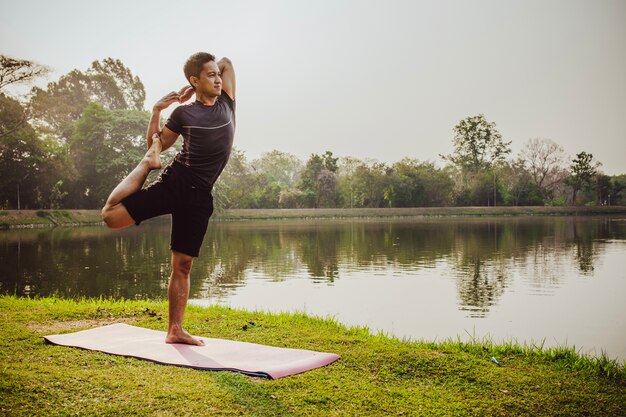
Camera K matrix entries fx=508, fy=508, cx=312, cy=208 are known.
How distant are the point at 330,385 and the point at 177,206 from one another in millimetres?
2168

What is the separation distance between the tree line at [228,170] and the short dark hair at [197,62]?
112 feet

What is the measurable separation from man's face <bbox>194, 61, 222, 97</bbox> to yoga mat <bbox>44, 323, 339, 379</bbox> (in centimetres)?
241

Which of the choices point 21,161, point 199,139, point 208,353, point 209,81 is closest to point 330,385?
point 208,353

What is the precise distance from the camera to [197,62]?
492 centimetres

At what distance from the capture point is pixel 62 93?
6281cm

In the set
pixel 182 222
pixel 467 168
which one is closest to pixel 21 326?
pixel 182 222

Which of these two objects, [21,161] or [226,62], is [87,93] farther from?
[226,62]

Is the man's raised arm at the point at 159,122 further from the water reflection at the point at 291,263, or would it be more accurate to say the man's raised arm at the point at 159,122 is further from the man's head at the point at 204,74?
the water reflection at the point at 291,263

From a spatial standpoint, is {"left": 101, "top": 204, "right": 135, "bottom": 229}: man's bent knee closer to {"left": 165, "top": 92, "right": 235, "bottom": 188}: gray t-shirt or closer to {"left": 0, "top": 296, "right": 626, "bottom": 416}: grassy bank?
{"left": 165, "top": 92, "right": 235, "bottom": 188}: gray t-shirt

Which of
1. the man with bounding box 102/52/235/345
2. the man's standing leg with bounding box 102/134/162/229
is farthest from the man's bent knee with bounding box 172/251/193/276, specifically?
the man's standing leg with bounding box 102/134/162/229

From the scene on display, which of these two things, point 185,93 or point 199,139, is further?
point 185,93

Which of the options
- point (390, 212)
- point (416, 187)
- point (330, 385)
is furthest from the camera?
point (416, 187)

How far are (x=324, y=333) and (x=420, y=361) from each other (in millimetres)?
1576

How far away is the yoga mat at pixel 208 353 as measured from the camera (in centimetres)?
404
